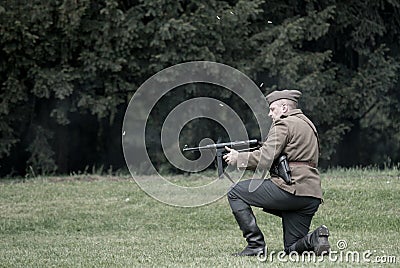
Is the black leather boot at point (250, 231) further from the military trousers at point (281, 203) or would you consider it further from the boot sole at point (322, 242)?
the boot sole at point (322, 242)

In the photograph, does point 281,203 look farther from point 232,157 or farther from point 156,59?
point 156,59

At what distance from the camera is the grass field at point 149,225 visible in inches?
352

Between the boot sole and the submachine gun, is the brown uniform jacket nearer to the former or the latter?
the submachine gun

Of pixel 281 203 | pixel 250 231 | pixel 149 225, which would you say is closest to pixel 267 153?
pixel 281 203

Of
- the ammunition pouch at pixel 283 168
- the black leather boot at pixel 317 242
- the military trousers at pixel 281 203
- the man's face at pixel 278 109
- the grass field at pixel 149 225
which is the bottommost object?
the grass field at pixel 149 225

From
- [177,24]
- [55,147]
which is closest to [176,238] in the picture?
[177,24]

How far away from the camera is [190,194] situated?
13.9m

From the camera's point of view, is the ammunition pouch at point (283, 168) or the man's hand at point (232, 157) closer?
the ammunition pouch at point (283, 168)

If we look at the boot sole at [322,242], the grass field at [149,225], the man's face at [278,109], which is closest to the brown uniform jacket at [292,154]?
the man's face at [278,109]

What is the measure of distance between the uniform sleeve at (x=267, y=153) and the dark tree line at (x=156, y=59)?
31.9 ft

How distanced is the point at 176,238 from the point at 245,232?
8.43 ft

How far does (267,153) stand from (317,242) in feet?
3.21

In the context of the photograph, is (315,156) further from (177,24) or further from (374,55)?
(374,55)

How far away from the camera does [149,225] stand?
12680 mm
